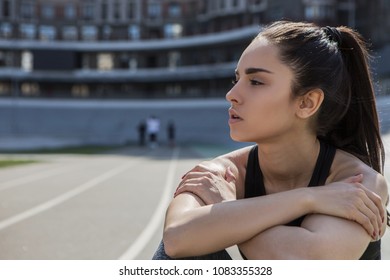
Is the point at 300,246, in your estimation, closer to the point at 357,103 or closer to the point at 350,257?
the point at 350,257

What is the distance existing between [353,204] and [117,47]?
2619 centimetres

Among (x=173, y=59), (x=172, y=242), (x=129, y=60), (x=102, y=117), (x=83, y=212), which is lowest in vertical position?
(x=102, y=117)

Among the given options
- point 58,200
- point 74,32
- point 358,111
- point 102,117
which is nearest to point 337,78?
point 358,111

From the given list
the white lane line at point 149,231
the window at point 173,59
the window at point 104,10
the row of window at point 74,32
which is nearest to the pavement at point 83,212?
the white lane line at point 149,231

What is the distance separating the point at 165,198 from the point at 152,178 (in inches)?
56.9

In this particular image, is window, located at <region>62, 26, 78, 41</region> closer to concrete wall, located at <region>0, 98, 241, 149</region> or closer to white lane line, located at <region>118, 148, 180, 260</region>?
concrete wall, located at <region>0, 98, 241, 149</region>

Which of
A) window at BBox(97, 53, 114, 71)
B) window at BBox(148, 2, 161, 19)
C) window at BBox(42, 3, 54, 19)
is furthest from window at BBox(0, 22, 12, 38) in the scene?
window at BBox(148, 2, 161, 19)

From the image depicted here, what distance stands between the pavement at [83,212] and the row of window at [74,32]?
20.1m

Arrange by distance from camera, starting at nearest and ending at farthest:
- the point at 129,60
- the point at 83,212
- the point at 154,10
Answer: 1. the point at 83,212
2. the point at 129,60
3. the point at 154,10

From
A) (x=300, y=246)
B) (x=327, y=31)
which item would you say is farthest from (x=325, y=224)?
(x=327, y=31)

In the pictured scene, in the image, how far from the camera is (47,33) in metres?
25.2

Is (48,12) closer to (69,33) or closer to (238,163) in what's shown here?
(69,33)

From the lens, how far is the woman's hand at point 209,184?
2.82ft

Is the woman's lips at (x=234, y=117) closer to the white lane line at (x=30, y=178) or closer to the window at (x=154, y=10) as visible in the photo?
the white lane line at (x=30, y=178)
